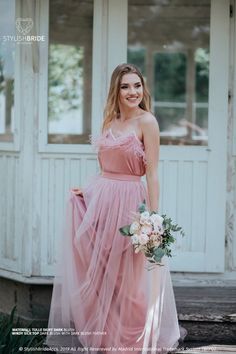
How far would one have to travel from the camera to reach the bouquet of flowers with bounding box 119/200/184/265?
337 centimetres

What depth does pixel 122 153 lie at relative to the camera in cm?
367

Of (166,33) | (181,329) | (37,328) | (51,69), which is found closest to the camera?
(181,329)

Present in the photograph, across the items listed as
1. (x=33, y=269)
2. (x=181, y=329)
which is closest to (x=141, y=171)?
(x=181, y=329)

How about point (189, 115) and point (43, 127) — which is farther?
point (189, 115)

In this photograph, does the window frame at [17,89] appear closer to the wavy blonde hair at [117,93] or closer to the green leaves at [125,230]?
the wavy blonde hair at [117,93]

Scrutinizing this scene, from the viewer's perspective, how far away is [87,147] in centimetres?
486

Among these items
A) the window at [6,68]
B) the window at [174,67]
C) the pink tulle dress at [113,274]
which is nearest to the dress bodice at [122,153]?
the pink tulle dress at [113,274]

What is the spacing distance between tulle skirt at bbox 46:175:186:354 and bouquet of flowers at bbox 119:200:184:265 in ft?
0.94

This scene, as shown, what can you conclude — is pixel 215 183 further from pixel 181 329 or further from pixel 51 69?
pixel 51 69

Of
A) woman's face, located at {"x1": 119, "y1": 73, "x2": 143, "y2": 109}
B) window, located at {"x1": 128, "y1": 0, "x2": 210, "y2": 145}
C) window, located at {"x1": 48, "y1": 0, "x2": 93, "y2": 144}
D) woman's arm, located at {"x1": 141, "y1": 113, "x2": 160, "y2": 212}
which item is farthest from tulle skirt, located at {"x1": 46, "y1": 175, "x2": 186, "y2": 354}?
window, located at {"x1": 128, "y1": 0, "x2": 210, "y2": 145}

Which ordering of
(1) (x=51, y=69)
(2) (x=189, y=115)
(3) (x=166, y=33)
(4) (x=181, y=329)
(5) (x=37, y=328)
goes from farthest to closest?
(2) (x=189, y=115)
(3) (x=166, y=33)
(1) (x=51, y=69)
(5) (x=37, y=328)
(4) (x=181, y=329)

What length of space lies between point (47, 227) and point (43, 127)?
2.34ft

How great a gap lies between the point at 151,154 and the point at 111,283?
0.74 metres

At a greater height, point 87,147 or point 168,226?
point 87,147
